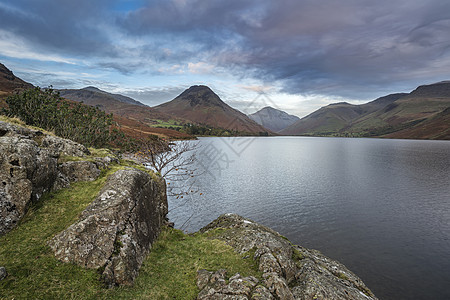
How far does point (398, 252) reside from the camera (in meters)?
22.0

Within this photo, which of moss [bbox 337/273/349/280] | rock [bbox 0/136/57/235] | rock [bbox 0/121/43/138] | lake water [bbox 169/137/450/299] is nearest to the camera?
rock [bbox 0/136/57/235]

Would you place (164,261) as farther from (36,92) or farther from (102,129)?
(102,129)

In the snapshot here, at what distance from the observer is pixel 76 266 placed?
8.55m

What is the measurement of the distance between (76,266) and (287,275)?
34.2ft

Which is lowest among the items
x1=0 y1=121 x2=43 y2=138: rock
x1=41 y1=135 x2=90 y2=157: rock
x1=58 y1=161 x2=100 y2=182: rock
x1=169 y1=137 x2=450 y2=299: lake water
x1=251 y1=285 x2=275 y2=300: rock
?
x1=169 y1=137 x2=450 y2=299: lake water

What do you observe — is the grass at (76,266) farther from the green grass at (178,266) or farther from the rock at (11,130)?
the rock at (11,130)

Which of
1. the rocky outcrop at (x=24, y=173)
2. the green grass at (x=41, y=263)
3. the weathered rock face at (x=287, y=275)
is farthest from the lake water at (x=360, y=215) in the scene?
the green grass at (x=41, y=263)

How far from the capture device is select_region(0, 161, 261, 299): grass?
7.44 meters

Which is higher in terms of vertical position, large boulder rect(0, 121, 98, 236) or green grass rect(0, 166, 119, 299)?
large boulder rect(0, 121, 98, 236)

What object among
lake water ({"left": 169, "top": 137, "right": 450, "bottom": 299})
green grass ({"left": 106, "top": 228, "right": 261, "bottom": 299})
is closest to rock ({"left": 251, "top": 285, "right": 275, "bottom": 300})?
green grass ({"left": 106, "top": 228, "right": 261, "bottom": 299})

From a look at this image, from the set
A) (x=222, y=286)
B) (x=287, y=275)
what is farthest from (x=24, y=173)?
(x=287, y=275)

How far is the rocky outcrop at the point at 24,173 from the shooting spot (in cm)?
919

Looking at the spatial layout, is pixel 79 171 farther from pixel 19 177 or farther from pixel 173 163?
pixel 173 163

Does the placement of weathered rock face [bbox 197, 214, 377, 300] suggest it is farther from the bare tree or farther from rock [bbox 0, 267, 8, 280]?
the bare tree
